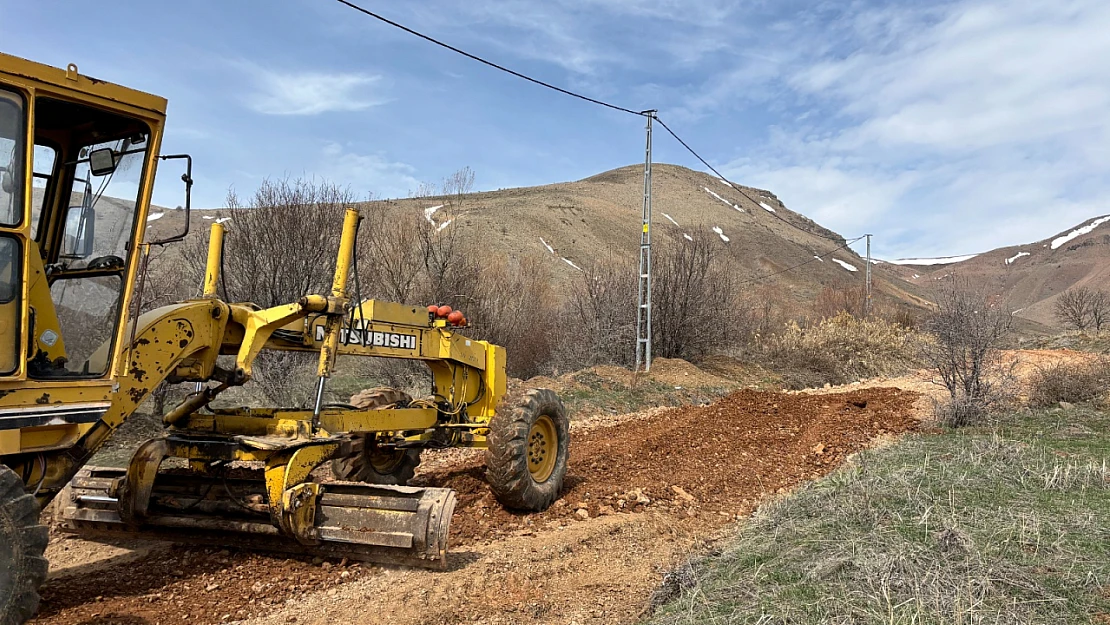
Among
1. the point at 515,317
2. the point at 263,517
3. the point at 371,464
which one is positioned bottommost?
the point at 263,517

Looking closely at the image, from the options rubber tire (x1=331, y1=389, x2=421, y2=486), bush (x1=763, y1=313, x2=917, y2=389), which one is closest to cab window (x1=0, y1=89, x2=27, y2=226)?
rubber tire (x1=331, y1=389, x2=421, y2=486)

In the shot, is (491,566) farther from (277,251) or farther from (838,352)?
(838,352)

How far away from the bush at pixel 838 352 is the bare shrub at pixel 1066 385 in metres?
11.1

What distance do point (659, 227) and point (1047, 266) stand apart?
65.5 metres

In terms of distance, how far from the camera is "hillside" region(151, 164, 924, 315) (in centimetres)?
5453

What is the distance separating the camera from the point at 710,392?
19.4 metres

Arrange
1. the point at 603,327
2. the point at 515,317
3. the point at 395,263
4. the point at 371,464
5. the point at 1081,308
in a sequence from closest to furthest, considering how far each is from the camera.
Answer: the point at 371,464 → the point at 395,263 → the point at 515,317 → the point at 603,327 → the point at 1081,308

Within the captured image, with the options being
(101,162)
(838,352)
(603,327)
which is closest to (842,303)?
(838,352)

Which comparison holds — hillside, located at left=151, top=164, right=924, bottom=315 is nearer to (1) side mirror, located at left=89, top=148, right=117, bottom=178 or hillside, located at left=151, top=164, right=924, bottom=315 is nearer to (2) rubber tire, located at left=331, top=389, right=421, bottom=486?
(2) rubber tire, located at left=331, top=389, right=421, bottom=486

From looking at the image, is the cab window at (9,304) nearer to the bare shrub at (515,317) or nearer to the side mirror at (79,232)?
the side mirror at (79,232)

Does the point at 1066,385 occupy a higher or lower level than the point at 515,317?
lower

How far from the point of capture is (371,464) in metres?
7.76

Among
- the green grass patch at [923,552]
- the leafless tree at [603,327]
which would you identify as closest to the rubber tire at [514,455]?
the green grass patch at [923,552]

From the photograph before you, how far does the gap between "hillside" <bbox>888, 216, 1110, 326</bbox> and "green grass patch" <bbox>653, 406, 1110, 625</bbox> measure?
86928mm
